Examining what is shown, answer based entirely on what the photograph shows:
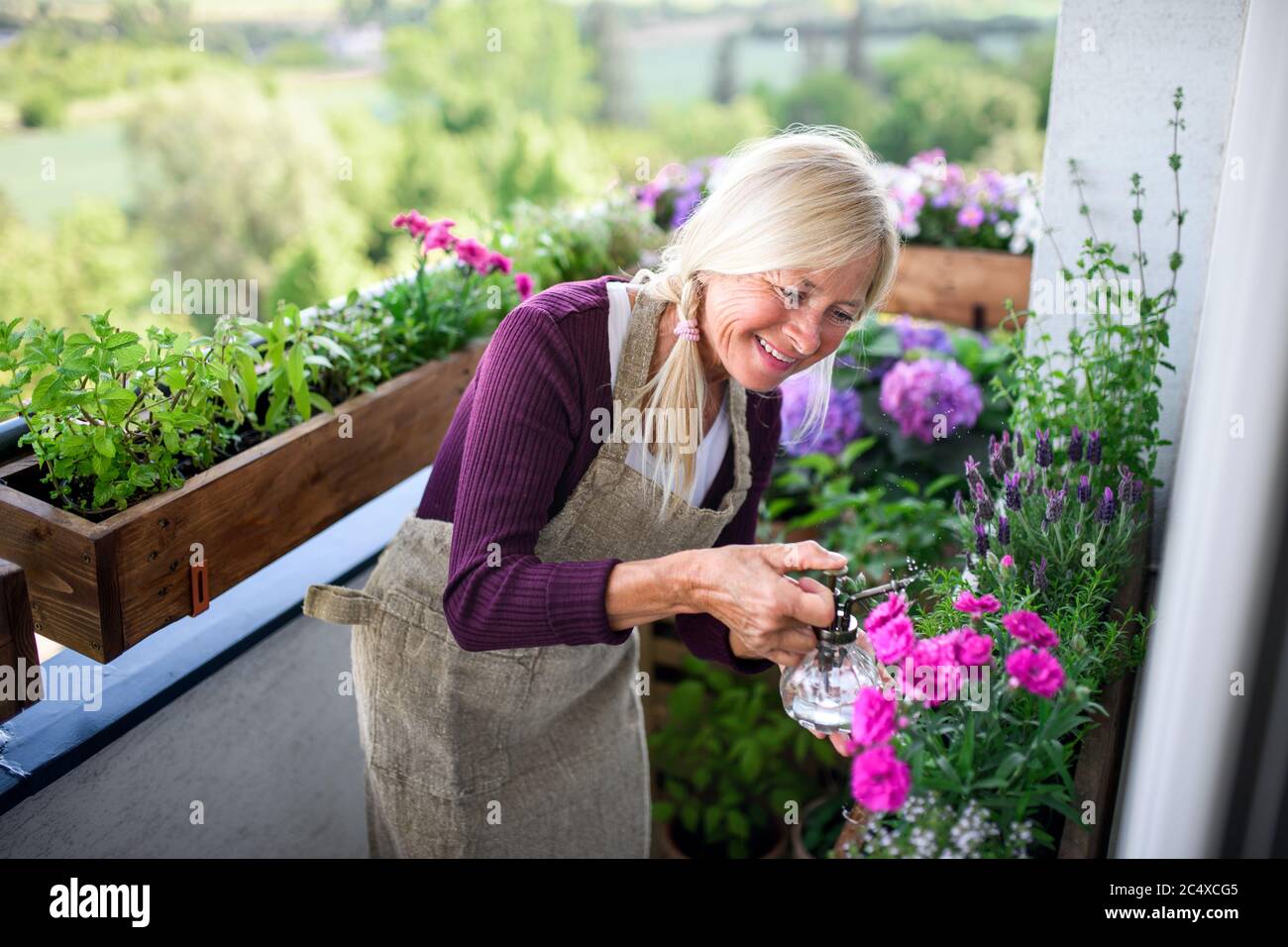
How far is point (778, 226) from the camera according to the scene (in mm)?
1265

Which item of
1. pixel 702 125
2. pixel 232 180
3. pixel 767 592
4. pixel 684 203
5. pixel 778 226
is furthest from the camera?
pixel 702 125

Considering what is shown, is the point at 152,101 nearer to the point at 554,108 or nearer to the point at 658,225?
the point at 554,108

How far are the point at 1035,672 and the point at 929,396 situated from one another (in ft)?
4.65

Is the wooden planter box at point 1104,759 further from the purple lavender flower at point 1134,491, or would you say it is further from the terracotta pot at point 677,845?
the terracotta pot at point 677,845

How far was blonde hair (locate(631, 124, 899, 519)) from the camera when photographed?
1266mm

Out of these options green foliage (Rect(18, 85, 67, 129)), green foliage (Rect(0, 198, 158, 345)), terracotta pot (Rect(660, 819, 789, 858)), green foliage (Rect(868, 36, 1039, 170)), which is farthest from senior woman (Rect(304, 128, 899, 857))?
green foliage (Rect(868, 36, 1039, 170))

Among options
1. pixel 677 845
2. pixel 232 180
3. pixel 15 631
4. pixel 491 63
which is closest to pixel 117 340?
pixel 15 631

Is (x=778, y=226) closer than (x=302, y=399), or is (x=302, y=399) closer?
(x=778, y=226)

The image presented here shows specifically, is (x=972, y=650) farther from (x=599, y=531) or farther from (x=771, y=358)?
(x=599, y=531)

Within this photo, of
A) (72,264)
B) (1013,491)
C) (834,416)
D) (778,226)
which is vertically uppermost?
(778,226)

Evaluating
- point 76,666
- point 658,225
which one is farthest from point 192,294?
point 658,225

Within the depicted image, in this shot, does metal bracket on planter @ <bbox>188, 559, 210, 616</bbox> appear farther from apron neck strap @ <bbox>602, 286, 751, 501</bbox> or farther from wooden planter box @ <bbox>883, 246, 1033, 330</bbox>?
wooden planter box @ <bbox>883, 246, 1033, 330</bbox>
